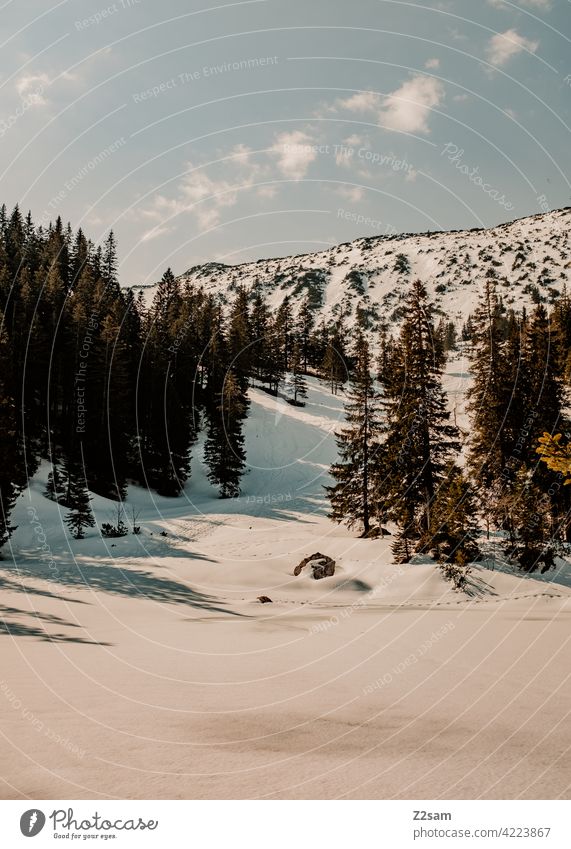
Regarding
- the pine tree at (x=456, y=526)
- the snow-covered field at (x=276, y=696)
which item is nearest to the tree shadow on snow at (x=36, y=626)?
the snow-covered field at (x=276, y=696)

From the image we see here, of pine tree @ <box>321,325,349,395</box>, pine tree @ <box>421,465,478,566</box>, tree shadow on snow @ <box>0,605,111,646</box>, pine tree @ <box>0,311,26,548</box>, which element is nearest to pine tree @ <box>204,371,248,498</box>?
pine tree @ <box>0,311,26,548</box>

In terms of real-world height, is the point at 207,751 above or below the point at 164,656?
above

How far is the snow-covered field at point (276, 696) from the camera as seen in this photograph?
3.16 m

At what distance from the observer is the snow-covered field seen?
3.16m

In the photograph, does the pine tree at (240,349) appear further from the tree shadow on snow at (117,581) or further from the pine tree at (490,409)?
the tree shadow on snow at (117,581)

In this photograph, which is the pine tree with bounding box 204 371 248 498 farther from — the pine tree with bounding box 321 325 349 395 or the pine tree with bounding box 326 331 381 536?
the pine tree with bounding box 321 325 349 395

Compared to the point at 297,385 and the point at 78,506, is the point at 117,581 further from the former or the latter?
the point at 297,385

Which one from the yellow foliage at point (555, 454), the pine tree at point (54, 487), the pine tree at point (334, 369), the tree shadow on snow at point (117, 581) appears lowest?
the pine tree at point (54, 487)

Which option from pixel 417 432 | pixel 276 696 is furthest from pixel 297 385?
pixel 276 696

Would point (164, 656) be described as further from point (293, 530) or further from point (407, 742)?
point (293, 530)

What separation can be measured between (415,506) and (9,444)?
23032 mm

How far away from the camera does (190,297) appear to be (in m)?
88.6
